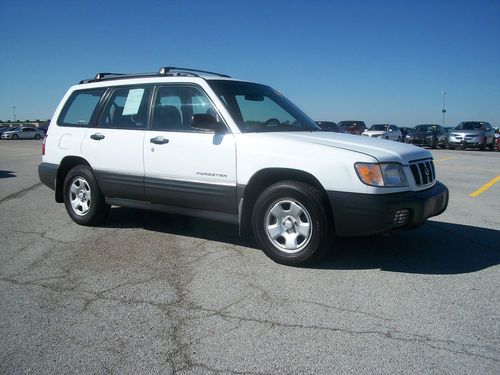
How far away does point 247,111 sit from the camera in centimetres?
498

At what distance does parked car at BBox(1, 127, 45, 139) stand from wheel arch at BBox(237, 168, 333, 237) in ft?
177

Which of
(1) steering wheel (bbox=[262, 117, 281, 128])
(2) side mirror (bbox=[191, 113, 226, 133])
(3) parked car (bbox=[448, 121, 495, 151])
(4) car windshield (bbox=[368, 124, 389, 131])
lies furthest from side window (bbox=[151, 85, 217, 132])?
(4) car windshield (bbox=[368, 124, 389, 131])

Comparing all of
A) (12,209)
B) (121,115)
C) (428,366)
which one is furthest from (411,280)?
(12,209)

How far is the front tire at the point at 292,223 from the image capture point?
4.14 meters

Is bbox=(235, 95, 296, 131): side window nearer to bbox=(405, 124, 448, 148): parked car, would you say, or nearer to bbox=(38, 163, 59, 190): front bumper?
bbox=(38, 163, 59, 190): front bumper

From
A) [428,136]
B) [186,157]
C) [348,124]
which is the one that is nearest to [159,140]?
[186,157]

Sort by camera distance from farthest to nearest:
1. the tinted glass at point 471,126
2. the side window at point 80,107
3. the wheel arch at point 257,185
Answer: the tinted glass at point 471,126 → the side window at point 80,107 → the wheel arch at point 257,185

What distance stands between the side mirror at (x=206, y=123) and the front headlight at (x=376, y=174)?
147cm

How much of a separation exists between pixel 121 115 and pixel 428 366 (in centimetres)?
437

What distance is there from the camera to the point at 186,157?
4.88 m

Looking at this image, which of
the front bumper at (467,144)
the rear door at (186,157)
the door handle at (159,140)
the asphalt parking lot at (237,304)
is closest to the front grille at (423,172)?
the asphalt parking lot at (237,304)

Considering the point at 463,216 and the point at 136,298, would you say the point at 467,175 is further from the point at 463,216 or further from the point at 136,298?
the point at 136,298

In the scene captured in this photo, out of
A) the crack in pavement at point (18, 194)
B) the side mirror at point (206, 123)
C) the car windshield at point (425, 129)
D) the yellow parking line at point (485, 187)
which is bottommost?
the yellow parking line at point (485, 187)

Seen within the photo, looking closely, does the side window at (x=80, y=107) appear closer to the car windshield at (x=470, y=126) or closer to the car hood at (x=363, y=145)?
the car hood at (x=363, y=145)
